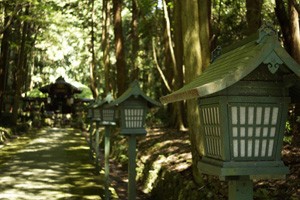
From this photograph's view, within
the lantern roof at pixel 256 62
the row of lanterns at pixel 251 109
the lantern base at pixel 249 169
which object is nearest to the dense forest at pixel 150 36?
the lantern roof at pixel 256 62

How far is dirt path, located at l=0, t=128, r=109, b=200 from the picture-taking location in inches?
415

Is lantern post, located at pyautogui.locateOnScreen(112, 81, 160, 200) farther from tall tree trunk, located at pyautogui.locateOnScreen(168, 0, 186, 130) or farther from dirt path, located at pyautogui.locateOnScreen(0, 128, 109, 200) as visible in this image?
tall tree trunk, located at pyautogui.locateOnScreen(168, 0, 186, 130)

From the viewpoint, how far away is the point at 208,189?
7359mm

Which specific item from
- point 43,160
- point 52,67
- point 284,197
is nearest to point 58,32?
point 52,67

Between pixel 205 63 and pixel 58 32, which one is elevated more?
pixel 58 32

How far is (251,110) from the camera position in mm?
3668

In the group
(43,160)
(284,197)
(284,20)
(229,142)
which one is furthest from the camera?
(43,160)

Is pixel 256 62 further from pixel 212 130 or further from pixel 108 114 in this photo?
pixel 108 114

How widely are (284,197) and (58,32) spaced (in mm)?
34697

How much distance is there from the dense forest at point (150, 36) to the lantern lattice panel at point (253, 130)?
0.86 m

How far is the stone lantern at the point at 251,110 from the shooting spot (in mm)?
3514

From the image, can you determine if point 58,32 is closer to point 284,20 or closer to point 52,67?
point 52,67

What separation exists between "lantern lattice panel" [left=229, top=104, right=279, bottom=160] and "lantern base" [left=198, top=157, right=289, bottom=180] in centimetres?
6

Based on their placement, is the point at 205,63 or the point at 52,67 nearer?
the point at 205,63
